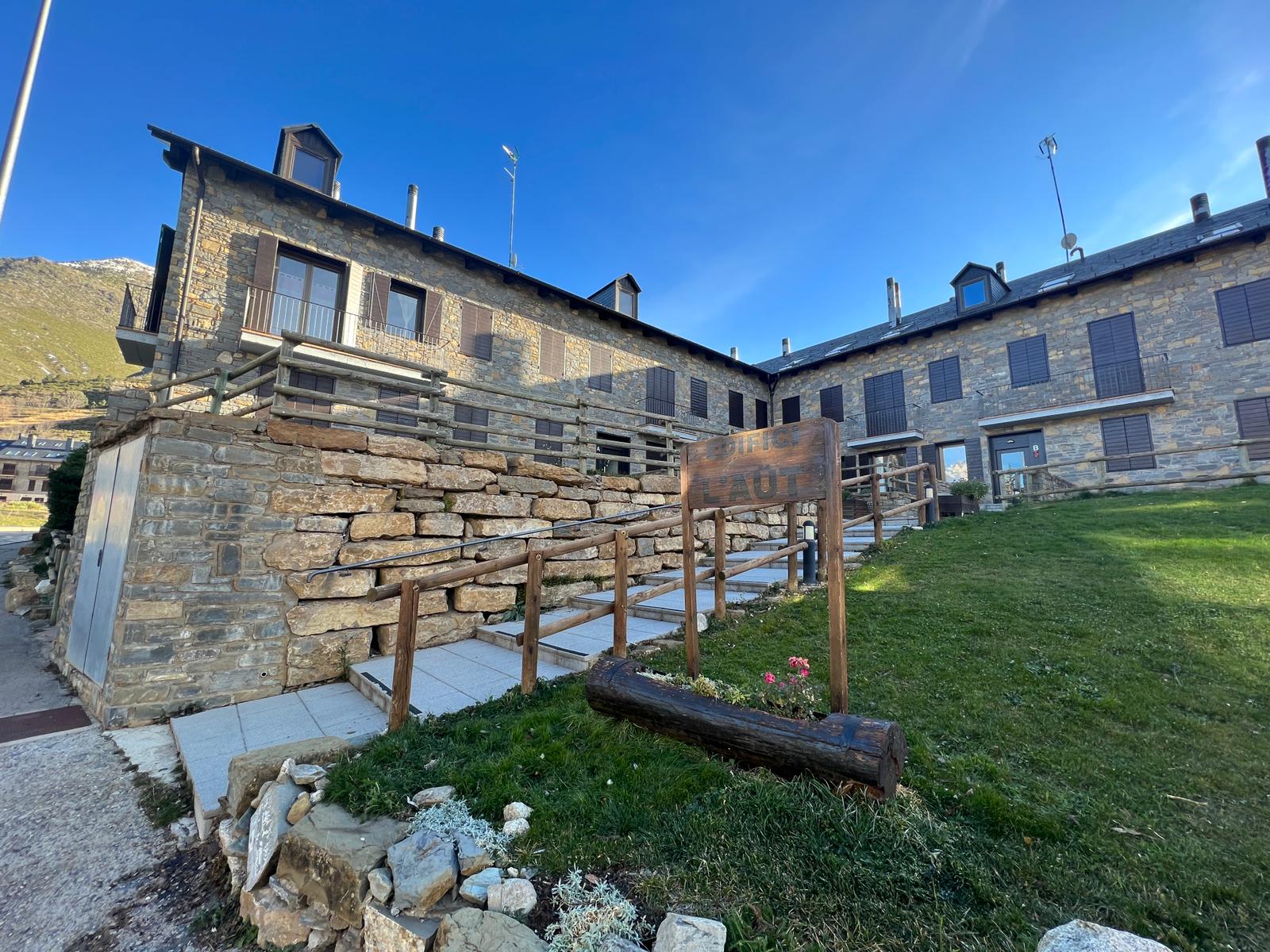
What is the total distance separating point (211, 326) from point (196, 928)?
10.6m

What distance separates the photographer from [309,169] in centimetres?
1156

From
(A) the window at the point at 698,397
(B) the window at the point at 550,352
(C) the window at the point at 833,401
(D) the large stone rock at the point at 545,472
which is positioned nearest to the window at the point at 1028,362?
(C) the window at the point at 833,401

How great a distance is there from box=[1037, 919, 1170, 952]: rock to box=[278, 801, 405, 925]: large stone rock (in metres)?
2.27

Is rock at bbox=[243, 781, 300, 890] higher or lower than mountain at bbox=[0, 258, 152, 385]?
lower

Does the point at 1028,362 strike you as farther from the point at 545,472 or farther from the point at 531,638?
the point at 531,638

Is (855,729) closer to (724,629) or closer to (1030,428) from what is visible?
(724,629)

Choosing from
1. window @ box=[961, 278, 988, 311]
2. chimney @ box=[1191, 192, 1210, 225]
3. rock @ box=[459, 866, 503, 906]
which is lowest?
rock @ box=[459, 866, 503, 906]

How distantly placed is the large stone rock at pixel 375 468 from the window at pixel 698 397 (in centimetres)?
1309

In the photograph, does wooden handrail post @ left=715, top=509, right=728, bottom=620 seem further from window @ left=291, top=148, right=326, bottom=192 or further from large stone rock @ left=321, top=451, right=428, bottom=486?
window @ left=291, top=148, right=326, bottom=192

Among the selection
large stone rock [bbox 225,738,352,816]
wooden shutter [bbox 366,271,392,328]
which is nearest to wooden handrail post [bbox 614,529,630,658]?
large stone rock [bbox 225,738,352,816]

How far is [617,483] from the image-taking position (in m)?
7.37

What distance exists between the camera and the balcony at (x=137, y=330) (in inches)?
379

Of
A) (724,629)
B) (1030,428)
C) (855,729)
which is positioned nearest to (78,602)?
(724,629)

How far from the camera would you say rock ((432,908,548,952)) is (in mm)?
1584
